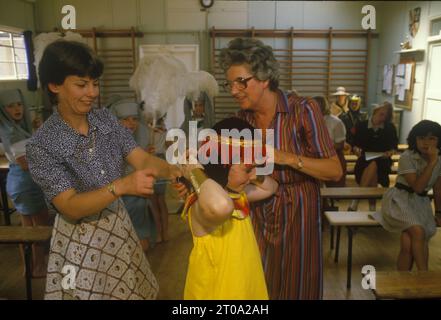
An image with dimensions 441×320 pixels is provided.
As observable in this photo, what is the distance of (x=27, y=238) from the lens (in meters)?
1.50

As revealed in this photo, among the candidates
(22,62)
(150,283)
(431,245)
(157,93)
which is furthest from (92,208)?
(431,245)

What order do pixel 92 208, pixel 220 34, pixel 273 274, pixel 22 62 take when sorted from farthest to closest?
pixel 220 34
pixel 273 274
pixel 22 62
pixel 92 208

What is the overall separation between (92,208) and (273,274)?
0.57 meters

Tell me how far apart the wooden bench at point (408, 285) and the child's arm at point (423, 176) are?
431 millimetres

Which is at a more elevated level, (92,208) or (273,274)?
(92,208)

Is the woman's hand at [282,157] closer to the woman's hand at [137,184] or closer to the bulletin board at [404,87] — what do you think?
the woman's hand at [137,184]

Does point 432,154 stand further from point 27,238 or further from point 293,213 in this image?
point 27,238

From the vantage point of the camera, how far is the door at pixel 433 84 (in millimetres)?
2299

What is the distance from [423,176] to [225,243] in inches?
42.5

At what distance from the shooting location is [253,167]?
822 mm

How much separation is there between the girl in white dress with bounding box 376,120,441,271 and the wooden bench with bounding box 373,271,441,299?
358 mm

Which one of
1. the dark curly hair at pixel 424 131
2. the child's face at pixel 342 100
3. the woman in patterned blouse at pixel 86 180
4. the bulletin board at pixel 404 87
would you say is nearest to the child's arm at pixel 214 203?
the woman in patterned blouse at pixel 86 180

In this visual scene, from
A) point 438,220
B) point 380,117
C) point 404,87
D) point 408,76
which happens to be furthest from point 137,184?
point 404,87
